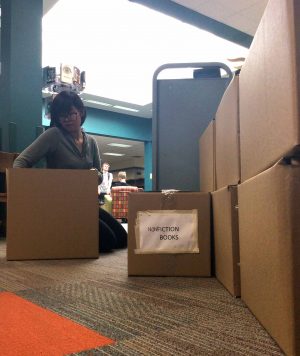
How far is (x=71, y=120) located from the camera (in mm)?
2105

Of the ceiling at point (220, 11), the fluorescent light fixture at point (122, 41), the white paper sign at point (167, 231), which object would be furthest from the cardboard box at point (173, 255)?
the ceiling at point (220, 11)

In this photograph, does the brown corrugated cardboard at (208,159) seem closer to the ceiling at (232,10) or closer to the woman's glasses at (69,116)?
the woman's glasses at (69,116)

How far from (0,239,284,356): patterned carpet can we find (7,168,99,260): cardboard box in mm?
267

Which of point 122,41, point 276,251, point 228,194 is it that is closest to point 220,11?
→ point 122,41

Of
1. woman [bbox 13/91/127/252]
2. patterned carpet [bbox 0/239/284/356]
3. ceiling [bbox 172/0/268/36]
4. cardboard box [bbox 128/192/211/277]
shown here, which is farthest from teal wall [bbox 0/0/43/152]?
cardboard box [bbox 128/192/211/277]

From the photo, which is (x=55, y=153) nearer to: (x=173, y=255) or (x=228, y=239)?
(x=173, y=255)

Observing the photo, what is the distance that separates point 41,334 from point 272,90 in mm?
638

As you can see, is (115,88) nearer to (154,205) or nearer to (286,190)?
(154,205)

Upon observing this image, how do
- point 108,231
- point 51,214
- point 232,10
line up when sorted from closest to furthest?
point 51,214 → point 108,231 → point 232,10

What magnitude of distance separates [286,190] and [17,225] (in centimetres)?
147

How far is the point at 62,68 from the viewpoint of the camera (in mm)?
3504

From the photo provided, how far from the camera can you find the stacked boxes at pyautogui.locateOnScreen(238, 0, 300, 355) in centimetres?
59

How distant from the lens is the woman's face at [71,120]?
210 centimetres

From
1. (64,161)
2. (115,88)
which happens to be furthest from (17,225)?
(115,88)
